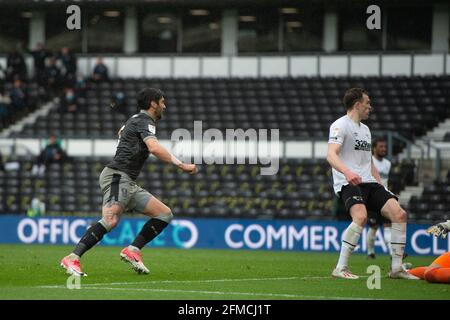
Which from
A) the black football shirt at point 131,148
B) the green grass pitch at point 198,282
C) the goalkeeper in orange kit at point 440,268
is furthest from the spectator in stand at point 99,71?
the goalkeeper in orange kit at point 440,268

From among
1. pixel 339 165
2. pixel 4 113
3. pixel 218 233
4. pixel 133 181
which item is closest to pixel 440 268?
pixel 339 165

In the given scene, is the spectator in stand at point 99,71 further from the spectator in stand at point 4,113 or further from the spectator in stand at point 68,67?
the spectator in stand at point 4,113

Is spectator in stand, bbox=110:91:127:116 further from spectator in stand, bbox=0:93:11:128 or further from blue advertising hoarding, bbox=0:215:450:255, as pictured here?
blue advertising hoarding, bbox=0:215:450:255

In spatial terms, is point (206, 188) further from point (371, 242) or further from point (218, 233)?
point (371, 242)

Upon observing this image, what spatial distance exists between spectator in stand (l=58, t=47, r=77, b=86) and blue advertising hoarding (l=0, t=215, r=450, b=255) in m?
9.32

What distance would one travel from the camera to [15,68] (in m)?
36.6

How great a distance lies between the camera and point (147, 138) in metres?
13.4

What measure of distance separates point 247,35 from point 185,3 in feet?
8.32

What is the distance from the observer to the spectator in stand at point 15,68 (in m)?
36.5

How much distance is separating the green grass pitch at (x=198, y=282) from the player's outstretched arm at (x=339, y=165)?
1.20 meters

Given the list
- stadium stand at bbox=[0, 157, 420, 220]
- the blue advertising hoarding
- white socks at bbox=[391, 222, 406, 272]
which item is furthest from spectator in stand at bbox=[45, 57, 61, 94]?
white socks at bbox=[391, 222, 406, 272]

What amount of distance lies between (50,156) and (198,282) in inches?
730
